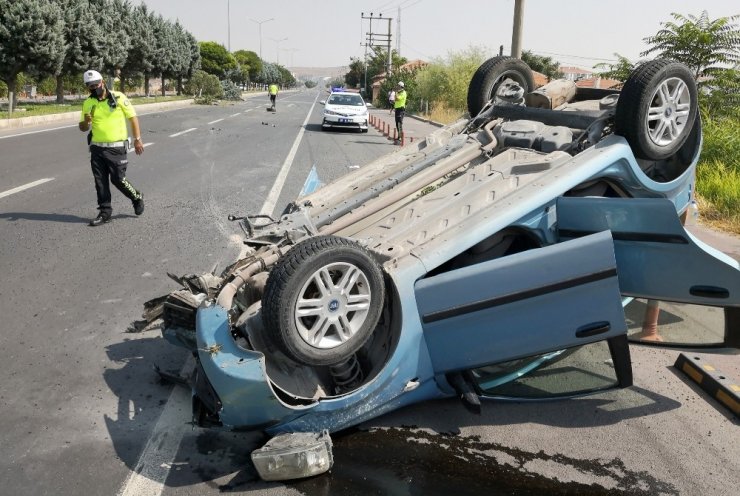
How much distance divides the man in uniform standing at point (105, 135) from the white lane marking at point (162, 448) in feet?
14.9

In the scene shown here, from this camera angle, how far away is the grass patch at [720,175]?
8914 millimetres

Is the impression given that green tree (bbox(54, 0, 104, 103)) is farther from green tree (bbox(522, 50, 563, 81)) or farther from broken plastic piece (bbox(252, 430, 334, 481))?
green tree (bbox(522, 50, 563, 81))

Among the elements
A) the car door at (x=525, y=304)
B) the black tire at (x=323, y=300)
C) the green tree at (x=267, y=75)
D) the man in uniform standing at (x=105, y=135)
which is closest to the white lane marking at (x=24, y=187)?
the man in uniform standing at (x=105, y=135)

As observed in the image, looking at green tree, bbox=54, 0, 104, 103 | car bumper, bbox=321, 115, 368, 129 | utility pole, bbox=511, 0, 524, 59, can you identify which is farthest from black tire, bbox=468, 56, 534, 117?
green tree, bbox=54, 0, 104, 103

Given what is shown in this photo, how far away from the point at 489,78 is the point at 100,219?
4776 mm

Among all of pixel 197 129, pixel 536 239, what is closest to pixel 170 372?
pixel 536 239

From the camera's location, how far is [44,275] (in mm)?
5691

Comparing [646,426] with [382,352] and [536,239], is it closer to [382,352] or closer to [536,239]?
[536,239]

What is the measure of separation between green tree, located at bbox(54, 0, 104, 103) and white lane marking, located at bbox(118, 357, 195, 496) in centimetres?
2821

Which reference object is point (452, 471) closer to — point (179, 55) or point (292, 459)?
point (292, 459)

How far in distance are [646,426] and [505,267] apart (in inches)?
54.7

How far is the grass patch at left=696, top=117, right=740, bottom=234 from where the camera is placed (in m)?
8.91

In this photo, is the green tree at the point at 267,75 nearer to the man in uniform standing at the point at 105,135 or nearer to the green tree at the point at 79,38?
the green tree at the point at 79,38

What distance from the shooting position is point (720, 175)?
10102 mm
